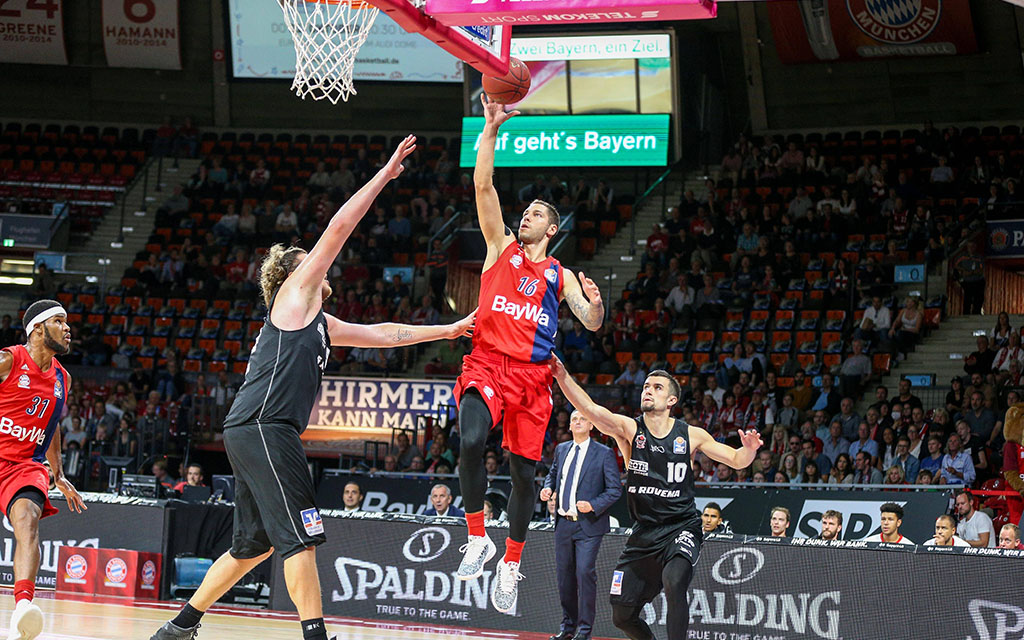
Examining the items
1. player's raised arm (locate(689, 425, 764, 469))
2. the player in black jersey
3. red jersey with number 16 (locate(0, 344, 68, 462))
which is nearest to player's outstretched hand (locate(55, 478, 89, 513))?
red jersey with number 16 (locate(0, 344, 68, 462))

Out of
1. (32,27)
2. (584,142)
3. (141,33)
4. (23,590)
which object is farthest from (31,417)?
(32,27)

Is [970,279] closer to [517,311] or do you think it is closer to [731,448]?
[731,448]

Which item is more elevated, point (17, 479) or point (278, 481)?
point (278, 481)

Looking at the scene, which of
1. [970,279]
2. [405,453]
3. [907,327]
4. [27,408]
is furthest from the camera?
[970,279]

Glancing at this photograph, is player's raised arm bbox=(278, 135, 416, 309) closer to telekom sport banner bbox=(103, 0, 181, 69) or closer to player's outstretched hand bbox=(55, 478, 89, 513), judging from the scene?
player's outstretched hand bbox=(55, 478, 89, 513)

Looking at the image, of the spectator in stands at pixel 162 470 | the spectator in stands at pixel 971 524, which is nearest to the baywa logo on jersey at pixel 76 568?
the spectator in stands at pixel 162 470

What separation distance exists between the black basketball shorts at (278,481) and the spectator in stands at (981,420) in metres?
11.8

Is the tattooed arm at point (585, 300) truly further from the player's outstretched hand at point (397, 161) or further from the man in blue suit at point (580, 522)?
the man in blue suit at point (580, 522)

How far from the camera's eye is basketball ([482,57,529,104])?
8.16 metres

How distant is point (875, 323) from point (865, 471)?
546cm

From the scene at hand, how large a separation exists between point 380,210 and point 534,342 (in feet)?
67.4

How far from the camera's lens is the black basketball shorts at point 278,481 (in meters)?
6.58

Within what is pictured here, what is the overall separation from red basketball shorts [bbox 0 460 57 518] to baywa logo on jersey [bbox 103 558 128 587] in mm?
5425

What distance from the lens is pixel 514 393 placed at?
7621 mm
